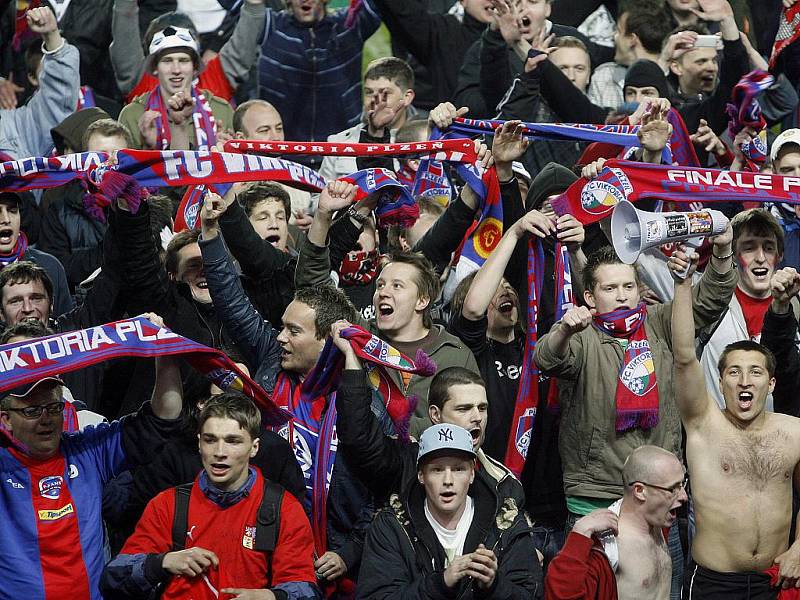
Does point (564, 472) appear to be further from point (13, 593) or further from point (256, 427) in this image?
point (13, 593)

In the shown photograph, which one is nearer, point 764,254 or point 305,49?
point 764,254

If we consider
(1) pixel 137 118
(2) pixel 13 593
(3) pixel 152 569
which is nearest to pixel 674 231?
(3) pixel 152 569

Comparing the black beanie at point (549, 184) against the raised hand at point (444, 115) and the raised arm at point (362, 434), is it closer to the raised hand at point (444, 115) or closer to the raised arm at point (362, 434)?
the raised hand at point (444, 115)

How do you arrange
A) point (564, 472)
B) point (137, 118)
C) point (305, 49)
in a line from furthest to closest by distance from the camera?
point (305, 49) < point (137, 118) < point (564, 472)

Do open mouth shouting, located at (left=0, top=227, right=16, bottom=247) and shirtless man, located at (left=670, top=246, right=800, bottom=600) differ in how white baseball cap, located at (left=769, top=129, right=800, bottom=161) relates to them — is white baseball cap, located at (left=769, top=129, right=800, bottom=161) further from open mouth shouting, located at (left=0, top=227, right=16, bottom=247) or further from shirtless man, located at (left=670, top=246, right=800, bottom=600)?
open mouth shouting, located at (left=0, top=227, right=16, bottom=247)

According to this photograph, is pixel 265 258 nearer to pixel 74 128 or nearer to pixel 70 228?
pixel 70 228

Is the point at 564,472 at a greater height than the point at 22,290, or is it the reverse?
the point at 22,290

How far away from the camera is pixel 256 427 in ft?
21.9

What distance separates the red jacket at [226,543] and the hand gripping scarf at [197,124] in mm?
3764

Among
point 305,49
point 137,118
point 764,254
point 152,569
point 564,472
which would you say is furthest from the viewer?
point 305,49

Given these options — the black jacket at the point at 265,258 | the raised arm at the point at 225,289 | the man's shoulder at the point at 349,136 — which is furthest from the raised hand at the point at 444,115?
the raised arm at the point at 225,289

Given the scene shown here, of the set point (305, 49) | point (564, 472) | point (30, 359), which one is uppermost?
point (305, 49)

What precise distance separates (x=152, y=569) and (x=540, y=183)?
3.51 metres

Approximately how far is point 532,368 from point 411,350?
674 millimetres
